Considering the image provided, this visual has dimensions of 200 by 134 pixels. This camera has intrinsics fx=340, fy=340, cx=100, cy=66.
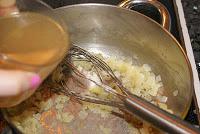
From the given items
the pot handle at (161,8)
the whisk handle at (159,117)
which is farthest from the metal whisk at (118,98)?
the pot handle at (161,8)

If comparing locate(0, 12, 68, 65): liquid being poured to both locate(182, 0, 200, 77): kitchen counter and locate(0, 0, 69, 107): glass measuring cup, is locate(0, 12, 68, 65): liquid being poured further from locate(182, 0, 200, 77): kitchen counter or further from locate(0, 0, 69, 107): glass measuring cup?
locate(182, 0, 200, 77): kitchen counter

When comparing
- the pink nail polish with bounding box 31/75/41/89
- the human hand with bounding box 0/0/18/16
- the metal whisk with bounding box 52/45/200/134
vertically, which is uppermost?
the human hand with bounding box 0/0/18/16

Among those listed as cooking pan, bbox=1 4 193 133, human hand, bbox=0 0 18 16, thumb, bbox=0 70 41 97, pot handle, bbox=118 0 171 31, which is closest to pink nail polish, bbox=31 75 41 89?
thumb, bbox=0 70 41 97

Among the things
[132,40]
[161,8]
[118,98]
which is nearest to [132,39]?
[132,40]

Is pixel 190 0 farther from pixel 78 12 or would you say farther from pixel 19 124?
pixel 19 124

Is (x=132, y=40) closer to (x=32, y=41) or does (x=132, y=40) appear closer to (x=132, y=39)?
(x=132, y=39)

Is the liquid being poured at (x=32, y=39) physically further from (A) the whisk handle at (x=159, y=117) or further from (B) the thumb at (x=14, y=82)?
(A) the whisk handle at (x=159, y=117)
